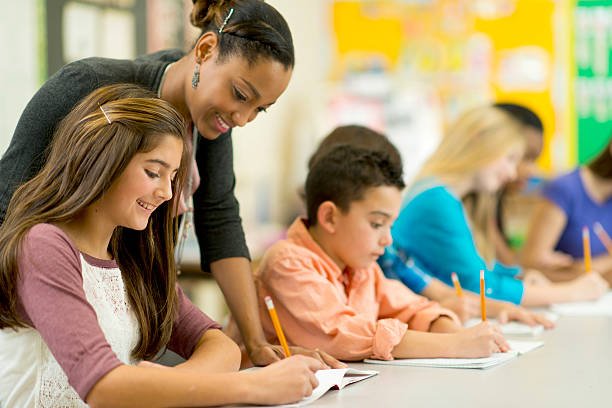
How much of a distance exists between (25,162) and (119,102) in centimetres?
19

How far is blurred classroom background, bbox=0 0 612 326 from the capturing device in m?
4.39

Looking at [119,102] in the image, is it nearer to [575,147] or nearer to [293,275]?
[293,275]

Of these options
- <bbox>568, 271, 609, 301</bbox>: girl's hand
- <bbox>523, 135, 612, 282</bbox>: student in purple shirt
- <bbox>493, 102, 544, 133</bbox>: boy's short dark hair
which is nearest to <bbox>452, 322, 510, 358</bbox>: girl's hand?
<bbox>568, 271, 609, 301</bbox>: girl's hand

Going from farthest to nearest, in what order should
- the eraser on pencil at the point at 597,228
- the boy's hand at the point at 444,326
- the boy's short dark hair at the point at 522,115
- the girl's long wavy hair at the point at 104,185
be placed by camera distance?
1. the eraser on pencil at the point at 597,228
2. the boy's short dark hair at the point at 522,115
3. the boy's hand at the point at 444,326
4. the girl's long wavy hair at the point at 104,185

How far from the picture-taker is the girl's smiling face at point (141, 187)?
1.03 metres

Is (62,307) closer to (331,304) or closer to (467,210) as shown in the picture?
(331,304)

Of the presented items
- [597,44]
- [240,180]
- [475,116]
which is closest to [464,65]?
[597,44]


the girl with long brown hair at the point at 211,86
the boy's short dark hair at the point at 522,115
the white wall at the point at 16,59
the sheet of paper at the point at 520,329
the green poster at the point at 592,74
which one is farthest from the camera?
the green poster at the point at 592,74

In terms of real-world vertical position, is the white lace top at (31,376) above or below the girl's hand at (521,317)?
above

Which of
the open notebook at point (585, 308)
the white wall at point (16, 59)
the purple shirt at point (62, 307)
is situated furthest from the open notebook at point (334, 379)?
the white wall at point (16, 59)

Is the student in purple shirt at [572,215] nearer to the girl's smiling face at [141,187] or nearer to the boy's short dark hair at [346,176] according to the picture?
the boy's short dark hair at [346,176]

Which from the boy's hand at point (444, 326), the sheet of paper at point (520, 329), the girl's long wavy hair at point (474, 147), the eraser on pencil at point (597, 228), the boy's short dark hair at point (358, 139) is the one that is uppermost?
the boy's short dark hair at point (358, 139)

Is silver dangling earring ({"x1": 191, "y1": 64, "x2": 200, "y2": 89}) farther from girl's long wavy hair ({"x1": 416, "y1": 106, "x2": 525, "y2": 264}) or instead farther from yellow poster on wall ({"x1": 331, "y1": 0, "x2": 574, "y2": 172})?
yellow poster on wall ({"x1": 331, "y1": 0, "x2": 574, "y2": 172})

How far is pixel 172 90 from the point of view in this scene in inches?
50.8
